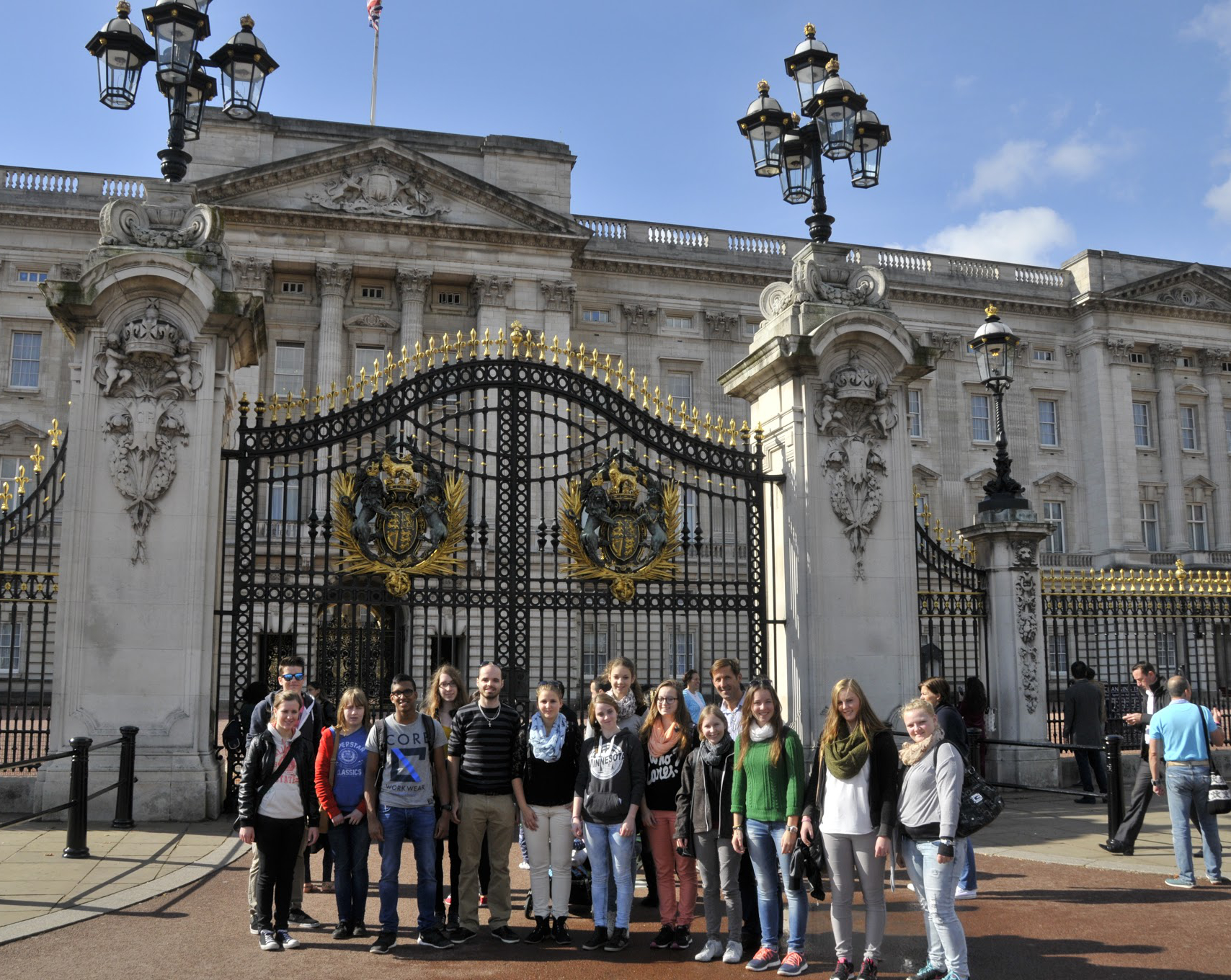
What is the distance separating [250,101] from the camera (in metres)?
12.7

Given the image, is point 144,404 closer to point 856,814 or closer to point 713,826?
point 713,826

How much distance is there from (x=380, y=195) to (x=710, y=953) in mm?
38130

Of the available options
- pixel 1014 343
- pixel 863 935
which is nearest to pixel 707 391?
pixel 1014 343

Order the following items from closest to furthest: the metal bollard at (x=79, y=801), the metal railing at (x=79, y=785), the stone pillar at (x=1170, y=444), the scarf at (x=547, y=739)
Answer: the scarf at (x=547, y=739)
the metal railing at (x=79, y=785)
the metal bollard at (x=79, y=801)
the stone pillar at (x=1170, y=444)

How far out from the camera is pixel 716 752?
7.33 m

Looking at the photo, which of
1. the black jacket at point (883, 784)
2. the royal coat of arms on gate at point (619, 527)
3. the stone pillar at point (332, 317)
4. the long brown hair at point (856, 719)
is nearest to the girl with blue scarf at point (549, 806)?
the black jacket at point (883, 784)

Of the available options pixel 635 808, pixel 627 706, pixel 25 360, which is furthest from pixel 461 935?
pixel 25 360

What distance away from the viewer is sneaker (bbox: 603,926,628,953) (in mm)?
7262

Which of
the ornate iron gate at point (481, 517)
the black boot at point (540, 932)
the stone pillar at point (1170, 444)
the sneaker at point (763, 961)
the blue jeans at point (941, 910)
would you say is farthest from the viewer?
the stone pillar at point (1170, 444)

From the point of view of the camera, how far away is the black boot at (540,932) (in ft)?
24.5

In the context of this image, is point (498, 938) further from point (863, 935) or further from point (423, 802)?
point (863, 935)

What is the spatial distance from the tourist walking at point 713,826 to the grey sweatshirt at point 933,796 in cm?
115

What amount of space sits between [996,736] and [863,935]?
7.32m

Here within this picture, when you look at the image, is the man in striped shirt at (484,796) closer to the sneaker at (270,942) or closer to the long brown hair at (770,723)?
the sneaker at (270,942)
